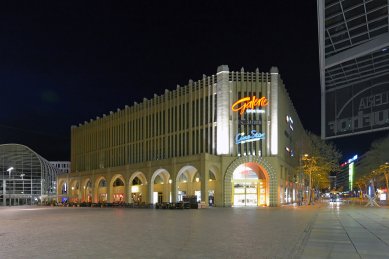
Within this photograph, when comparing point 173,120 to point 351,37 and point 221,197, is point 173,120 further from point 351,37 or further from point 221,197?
point 351,37

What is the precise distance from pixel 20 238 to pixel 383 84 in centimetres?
1740

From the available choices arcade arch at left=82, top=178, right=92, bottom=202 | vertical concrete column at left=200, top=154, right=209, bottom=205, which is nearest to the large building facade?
vertical concrete column at left=200, top=154, right=209, bottom=205

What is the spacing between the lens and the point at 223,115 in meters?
80.1

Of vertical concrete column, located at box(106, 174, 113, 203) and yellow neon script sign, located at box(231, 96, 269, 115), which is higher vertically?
yellow neon script sign, located at box(231, 96, 269, 115)

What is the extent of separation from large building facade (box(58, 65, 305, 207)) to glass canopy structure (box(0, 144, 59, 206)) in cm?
5182

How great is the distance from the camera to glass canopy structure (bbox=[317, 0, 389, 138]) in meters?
17.5

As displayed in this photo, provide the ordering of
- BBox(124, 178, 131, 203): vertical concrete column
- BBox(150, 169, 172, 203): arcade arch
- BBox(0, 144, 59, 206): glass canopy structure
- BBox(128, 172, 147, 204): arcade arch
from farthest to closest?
BBox(0, 144, 59, 206): glass canopy structure
BBox(128, 172, 147, 204): arcade arch
BBox(124, 178, 131, 203): vertical concrete column
BBox(150, 169, 172, 203): arcade arch

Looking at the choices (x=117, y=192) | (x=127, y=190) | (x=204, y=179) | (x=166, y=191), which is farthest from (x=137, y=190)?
(x=204, y=179)

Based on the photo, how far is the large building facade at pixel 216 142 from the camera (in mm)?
79875

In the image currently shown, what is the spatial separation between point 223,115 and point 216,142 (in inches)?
176

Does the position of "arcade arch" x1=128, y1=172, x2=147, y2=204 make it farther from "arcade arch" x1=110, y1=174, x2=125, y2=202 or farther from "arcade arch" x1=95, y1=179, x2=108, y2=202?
"arcade arch" x1=95, y1=179, x2=108, y2=202

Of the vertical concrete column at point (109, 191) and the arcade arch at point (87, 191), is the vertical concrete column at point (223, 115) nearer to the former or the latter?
the vertical concrete column at point (109, 191)

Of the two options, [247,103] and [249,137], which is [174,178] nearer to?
[249,137]

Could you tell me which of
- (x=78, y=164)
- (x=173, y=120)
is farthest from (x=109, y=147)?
(x=173, y=120)
